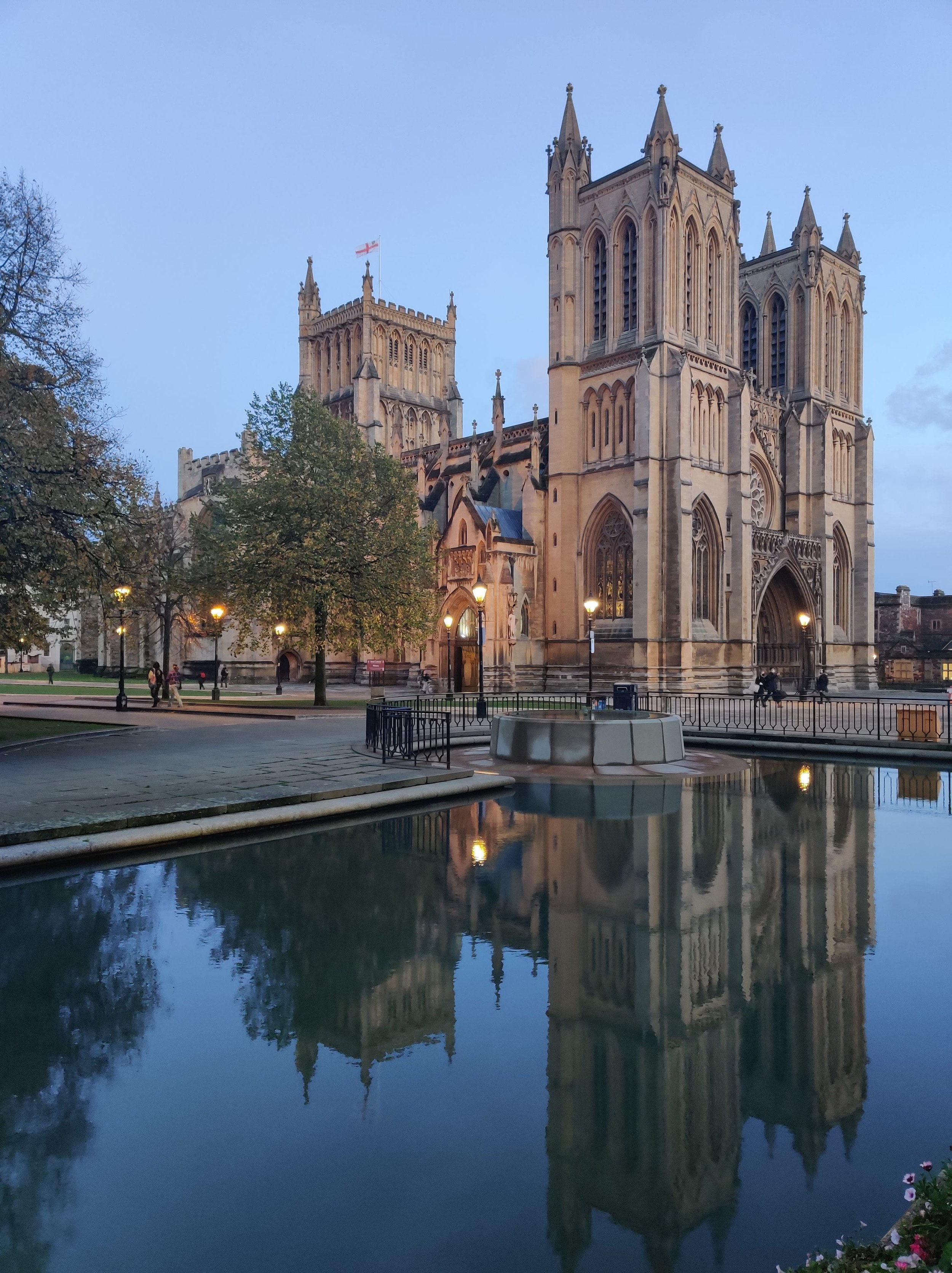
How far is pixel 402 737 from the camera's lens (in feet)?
52.6

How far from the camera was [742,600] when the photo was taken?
44.2 m

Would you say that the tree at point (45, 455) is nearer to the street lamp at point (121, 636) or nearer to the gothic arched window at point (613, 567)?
the street lamp at point (121, 636)

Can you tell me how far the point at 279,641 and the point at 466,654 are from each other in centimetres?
1058

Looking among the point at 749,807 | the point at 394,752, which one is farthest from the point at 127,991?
the point at 394,752

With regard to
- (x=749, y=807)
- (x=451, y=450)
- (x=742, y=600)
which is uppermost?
(x=451, y=450)

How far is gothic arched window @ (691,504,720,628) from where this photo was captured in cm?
4416

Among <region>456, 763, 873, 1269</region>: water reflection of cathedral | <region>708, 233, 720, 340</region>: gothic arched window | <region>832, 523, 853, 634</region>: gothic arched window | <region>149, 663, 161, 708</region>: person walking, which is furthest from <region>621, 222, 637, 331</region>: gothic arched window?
<region>456, 763, 873, 1269</region>: water reflection of cathedral

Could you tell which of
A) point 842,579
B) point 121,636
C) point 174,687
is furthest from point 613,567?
point 121,636

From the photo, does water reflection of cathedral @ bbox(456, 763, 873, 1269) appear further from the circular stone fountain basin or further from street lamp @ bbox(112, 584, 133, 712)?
street lamp @ bbox(112, 584, 133, 712)

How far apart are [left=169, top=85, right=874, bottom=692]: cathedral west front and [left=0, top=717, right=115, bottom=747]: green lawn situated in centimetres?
2294

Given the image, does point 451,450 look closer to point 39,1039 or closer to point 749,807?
point 749,807

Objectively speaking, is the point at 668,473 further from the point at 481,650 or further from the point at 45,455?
the point at 45,455

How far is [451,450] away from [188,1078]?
2143 inches

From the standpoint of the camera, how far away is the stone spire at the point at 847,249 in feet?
182
